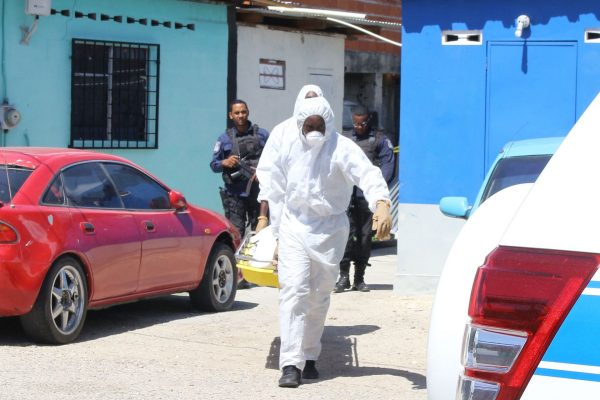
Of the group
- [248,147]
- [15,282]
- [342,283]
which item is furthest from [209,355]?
[248,147]

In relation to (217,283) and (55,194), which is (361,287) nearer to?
(217,283)

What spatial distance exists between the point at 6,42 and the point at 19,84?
50 cm

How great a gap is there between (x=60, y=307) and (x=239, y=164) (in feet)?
12.8

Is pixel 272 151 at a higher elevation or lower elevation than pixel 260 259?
higher

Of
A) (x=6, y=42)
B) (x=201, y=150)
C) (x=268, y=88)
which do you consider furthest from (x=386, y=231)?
(x=268, y=88)

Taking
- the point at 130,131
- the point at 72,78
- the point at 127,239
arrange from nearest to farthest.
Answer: the point at 127,239 < the point at 72,78 < the point at 130,131

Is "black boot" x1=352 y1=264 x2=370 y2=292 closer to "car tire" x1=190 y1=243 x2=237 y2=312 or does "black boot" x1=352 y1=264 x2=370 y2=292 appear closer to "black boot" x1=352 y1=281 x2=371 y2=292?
"black boot" x1=352 y1=281 x2=371 y2=292

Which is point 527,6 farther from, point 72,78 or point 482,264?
point 482,264

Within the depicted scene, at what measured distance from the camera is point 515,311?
310 centimetres

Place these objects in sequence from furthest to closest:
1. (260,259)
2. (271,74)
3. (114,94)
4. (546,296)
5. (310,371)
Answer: (271,74), (114,94), (260,259), (310,371), (546,296)

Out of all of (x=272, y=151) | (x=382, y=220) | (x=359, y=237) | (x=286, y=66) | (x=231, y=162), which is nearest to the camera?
(x=382, y=220)

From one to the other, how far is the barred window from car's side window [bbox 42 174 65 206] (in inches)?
204

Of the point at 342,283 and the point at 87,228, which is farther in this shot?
the point at 342,283

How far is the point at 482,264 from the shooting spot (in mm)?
3338
